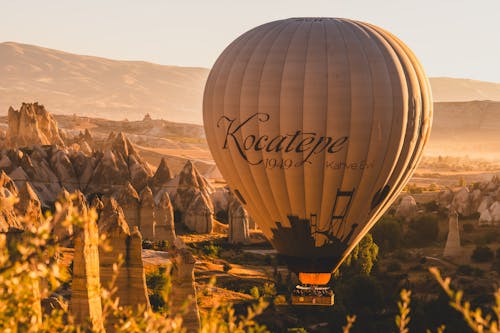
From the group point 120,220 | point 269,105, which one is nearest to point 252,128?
point 269,105

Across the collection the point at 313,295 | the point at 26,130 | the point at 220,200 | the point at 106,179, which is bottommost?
the point at 220,200

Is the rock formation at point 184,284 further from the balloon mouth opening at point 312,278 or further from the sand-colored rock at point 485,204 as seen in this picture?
the sand-colored rock at point 485,204

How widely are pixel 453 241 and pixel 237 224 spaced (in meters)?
12.4

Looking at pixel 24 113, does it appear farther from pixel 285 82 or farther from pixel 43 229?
pixel 43 229

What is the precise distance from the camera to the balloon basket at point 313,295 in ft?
115

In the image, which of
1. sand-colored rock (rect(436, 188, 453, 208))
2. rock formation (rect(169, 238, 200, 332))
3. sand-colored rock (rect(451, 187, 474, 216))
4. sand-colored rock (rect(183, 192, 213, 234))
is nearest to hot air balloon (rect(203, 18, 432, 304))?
rock formation (rect(169, 238, 200, 332))

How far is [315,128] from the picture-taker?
110ft

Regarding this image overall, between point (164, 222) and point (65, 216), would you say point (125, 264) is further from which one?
point (164, 222)

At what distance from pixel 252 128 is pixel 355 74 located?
3.40 m

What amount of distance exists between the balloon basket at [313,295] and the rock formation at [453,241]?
31065mm

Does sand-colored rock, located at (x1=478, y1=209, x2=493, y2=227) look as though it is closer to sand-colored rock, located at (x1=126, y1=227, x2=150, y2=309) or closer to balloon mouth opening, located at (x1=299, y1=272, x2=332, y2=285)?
balloon mouth opening, located at (x1=299, y1=272, x2=332, y2=285)

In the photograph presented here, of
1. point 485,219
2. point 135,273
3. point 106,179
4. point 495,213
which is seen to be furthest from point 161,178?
point 135,273

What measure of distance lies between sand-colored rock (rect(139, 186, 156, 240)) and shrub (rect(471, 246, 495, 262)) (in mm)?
19424

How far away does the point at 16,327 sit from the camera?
1352 centimetres
